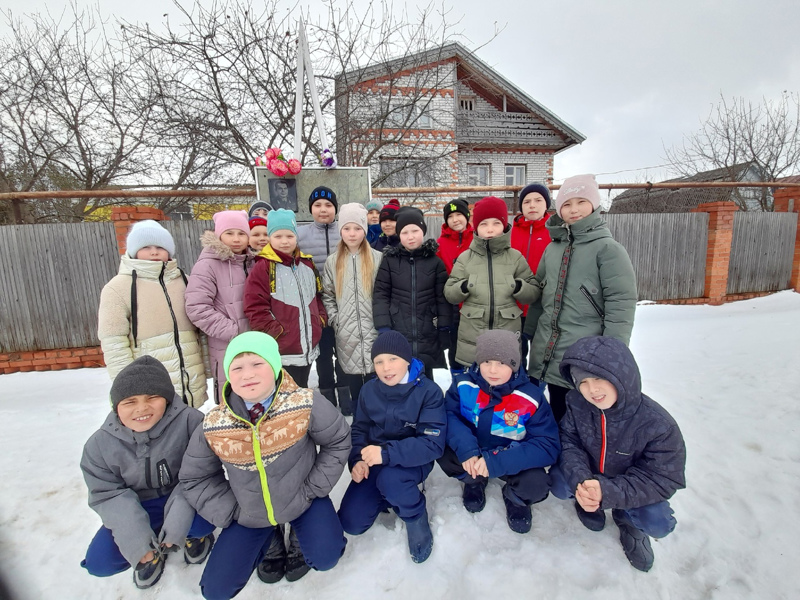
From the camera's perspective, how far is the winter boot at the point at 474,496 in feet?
6.13

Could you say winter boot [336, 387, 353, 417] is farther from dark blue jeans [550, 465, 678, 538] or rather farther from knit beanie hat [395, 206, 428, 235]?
dark blue jeans [550, 465, 678, 538]

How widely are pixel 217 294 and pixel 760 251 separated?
979 centimetres

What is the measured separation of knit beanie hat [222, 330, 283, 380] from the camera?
1463 millimetres

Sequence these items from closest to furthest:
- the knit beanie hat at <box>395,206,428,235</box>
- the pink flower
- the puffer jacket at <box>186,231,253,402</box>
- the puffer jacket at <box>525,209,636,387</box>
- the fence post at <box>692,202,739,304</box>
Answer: the puffer jacket at <box>525,209,636,387</box> → the puffer jacket at <box>186,231,253,402</box> → the knit beanie hat at <box>395,206,428,235</box> → the pink flower → the fence post at <box>692,202,739,304</box>

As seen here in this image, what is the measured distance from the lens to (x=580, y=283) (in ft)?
6.43

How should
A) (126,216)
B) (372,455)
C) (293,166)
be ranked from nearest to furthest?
(372,455) → (293,166) → (126,216)

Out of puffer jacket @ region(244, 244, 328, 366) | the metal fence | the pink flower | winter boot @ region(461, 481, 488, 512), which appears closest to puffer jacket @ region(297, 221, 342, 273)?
puffer jacket @ region(244, 244, 328, 366)

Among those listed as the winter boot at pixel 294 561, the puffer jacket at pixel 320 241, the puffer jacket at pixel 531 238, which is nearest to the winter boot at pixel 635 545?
the winter boot at pixel 294 561

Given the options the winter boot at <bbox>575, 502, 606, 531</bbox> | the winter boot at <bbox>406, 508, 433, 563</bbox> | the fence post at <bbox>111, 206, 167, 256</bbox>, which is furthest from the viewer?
the fence post at <bbox>111, 206, 167, 256</bbox>

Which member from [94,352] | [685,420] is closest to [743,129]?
[685,420]

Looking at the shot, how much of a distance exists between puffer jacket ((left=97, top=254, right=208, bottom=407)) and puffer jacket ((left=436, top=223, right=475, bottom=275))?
6.59 feet

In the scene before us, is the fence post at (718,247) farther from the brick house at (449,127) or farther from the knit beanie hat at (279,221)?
the knit beanie hat at (279,221)

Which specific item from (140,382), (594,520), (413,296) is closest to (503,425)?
(594,520)

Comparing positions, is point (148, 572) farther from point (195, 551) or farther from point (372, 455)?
point (372, 455)
